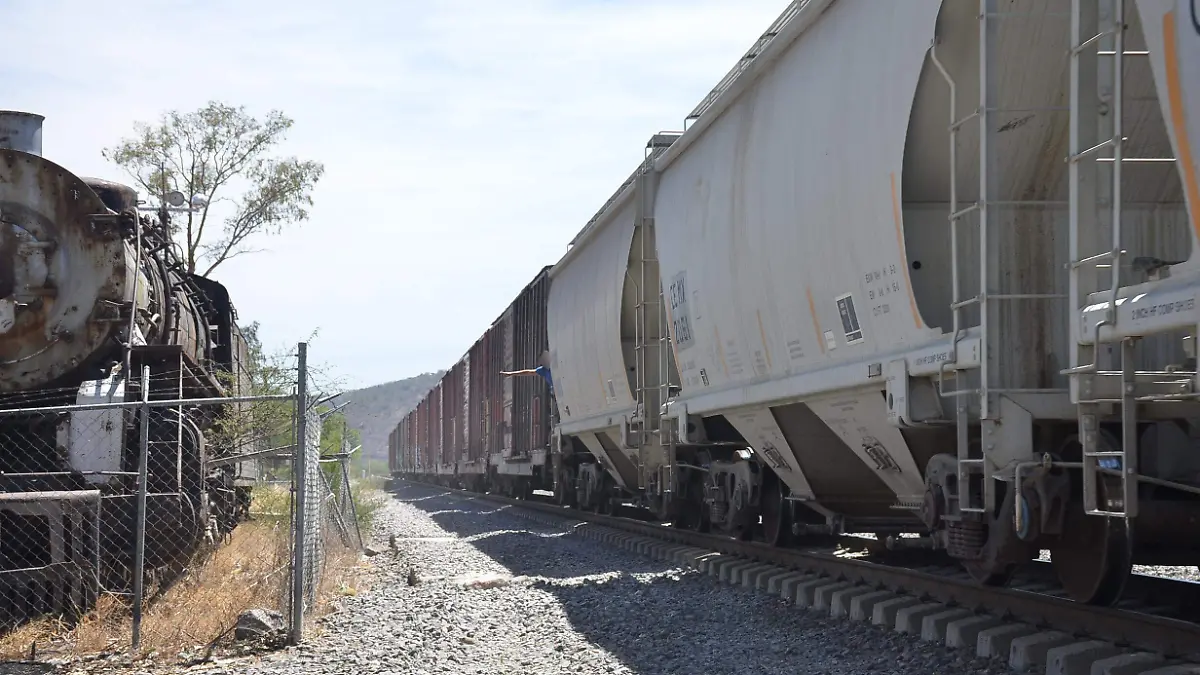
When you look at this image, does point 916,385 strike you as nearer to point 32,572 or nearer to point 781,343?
point 781,343

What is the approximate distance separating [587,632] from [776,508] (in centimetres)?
368

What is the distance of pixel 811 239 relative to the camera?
8242 mm

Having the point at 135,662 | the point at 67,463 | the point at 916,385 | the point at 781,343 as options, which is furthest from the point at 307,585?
the point at 916,385

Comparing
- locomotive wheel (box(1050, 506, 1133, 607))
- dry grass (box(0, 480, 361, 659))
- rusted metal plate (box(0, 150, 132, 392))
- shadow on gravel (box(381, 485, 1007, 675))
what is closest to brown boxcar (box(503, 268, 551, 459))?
shadow on gravel (box(381, 485, 1007, 675))

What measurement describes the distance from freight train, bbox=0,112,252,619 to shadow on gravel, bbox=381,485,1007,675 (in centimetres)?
328

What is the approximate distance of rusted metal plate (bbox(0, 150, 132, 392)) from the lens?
960 centimetres

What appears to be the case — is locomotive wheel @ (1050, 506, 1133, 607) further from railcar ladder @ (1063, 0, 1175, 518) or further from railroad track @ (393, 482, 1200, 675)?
railcar ladder @ (1063, 0, 1175, 518)

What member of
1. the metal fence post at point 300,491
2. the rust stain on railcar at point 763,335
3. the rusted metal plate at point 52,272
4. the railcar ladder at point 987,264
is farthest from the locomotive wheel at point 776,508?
the rusted metal plate at point 52,272

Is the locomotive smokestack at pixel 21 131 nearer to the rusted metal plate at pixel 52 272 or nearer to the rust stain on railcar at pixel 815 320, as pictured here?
the rusted metal plate at pixel 52 272

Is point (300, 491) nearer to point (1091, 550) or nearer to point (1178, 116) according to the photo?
point (1091, 550)

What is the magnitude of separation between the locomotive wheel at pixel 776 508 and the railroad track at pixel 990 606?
165 mm

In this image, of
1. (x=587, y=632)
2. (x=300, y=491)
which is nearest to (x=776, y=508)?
(x=587, y=632)

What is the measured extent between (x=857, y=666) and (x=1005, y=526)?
1.17 m

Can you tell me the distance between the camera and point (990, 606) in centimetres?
736
